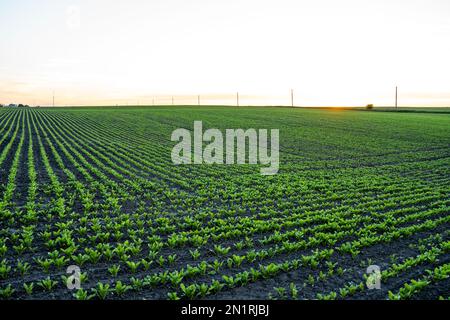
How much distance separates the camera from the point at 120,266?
8328mm

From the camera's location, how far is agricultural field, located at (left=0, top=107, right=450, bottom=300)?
7.58 m

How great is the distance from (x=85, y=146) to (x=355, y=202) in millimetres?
23905

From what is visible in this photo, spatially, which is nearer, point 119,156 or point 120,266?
point 120,266

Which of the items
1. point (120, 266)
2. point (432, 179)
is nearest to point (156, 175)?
point (120, 266)

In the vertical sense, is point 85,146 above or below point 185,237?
above

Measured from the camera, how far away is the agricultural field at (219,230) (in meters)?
7.58

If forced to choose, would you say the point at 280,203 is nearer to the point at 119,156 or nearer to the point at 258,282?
the point at 258,282

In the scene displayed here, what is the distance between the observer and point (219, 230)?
35.8 ft

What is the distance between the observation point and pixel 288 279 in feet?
26.1

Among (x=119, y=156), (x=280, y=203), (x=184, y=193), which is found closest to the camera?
(x=280, y=203)
